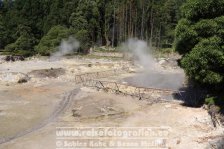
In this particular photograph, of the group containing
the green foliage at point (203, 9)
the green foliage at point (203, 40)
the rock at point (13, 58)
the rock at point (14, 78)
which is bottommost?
the rock at point (13, 58)

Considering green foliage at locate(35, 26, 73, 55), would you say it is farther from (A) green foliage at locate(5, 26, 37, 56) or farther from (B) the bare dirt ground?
(B) the bare dirt ground

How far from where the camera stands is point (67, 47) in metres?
86.1

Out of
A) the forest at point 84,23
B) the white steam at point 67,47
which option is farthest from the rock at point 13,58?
the forest at point 84,23

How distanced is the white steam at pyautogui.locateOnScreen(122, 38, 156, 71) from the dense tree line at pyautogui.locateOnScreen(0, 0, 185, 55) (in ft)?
8.98

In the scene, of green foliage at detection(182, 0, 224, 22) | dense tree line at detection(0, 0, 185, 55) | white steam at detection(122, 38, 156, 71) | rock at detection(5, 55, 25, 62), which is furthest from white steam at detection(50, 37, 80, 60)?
green foliage at detection(182, 0, 224, 22)

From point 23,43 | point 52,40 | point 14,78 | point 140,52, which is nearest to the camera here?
point 14,78

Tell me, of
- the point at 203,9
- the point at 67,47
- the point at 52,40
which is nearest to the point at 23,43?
the point at 52,40

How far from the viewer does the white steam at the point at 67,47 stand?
272 feet

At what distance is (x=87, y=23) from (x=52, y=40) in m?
13.3

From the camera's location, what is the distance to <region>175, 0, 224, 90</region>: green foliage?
104 feet

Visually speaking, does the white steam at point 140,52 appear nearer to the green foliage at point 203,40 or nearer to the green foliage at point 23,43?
the green foliage at point 23,43

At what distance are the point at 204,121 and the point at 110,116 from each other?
810 cm

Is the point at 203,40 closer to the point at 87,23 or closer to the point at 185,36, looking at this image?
the point at 185,36

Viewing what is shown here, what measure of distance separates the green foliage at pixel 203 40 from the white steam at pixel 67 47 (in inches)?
1936
